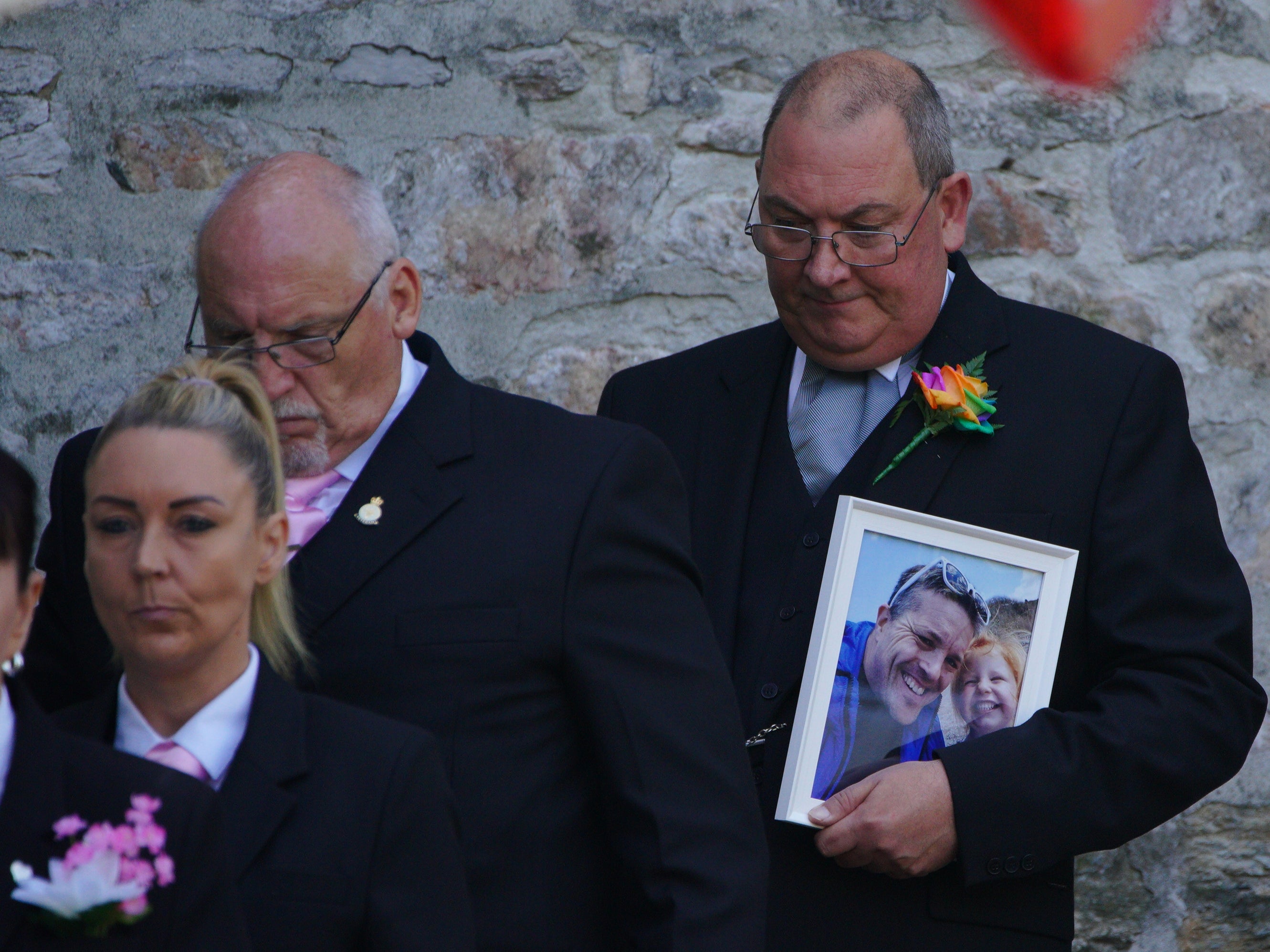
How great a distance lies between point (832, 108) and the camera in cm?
245

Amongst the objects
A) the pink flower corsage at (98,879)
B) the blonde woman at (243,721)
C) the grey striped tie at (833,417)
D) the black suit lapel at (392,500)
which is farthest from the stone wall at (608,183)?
the pink flower corsage at (98,879)

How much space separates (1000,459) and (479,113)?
1.27 m

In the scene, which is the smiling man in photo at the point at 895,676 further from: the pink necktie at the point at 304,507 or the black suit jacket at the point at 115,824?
the black suit jacket at the point at 115,824

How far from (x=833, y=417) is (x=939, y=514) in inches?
9.8

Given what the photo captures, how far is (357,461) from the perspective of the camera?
2.09 metres

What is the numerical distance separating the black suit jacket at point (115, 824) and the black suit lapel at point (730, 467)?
1022 millimetres

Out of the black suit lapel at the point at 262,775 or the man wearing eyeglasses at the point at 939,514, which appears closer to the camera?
the black suit lapel at the point at 262,775

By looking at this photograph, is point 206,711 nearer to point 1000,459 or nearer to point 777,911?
point 777,911

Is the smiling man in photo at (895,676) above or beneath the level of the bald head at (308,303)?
beneath

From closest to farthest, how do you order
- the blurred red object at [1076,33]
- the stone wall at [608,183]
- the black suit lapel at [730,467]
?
the black suit lapel at [730,467], the stone wall at [608,183], the blurred red object at [1076,33]

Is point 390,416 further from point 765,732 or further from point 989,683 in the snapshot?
point 989,683

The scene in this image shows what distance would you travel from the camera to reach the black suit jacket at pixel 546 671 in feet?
6.38

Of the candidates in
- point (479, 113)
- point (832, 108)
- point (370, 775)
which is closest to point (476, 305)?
point (479, 113)

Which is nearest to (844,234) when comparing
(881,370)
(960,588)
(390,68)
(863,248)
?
(863,248)
